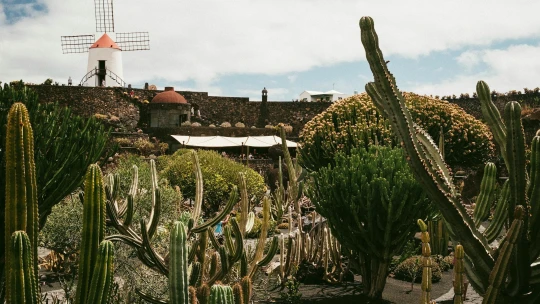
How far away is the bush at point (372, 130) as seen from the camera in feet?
45.8

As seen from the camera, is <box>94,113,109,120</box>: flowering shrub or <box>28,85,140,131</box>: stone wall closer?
<box>94,113,109,120</box>: flowering shrub

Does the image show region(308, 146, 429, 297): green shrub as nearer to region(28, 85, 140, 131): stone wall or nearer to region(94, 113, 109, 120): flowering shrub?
region(94, 113, 109, 120): flowering shrub

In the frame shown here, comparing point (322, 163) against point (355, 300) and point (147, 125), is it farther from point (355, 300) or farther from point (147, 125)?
point (147, 125)

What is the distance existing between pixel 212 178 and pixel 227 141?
16.9 m

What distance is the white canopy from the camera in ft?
104

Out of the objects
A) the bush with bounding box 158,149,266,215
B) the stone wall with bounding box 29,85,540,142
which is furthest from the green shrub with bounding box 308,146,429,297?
the stone wall with bounding box 29,85,540,142

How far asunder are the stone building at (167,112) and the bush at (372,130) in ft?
69.9

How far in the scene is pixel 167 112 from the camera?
36281 mm

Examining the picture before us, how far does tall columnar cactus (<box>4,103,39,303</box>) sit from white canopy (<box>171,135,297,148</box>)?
27.7 meters

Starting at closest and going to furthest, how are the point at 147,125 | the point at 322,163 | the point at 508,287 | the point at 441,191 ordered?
the point at 441,191, the point at 508,287, the point at 322,163, the point at 147,125

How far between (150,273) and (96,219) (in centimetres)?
448

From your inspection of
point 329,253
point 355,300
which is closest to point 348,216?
point 355,300

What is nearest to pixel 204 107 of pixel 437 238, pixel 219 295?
pixel 437 238

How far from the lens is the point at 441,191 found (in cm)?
A: 378
